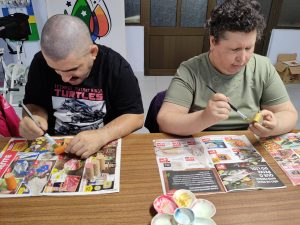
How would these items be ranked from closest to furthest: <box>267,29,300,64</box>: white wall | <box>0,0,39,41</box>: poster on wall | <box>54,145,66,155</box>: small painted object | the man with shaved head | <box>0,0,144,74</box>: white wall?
<box>54,145,66,155</box>: small painted object
the man with shaved head
<box>0,0,39,41</box>: poster on wall
<box>0,0,144,74</box>: white wall
<box>267,29,300,64</box>: white wall

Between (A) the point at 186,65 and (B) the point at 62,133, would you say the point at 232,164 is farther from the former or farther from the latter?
(B) the point at 62,133

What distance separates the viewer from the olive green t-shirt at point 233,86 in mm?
1246

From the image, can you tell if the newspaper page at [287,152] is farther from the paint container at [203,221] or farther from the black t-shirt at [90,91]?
the black t-shirt at [90,91]

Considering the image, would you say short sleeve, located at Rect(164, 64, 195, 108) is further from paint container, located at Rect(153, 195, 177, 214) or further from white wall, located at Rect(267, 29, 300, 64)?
white wall, located at Rect(267, 29, 300, 64)

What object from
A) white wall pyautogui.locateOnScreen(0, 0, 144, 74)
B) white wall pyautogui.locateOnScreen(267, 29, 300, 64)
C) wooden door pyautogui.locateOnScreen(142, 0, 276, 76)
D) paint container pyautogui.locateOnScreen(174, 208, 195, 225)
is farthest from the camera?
white wall pyautogui.locateOnScreen(267, 29, 300, 64)

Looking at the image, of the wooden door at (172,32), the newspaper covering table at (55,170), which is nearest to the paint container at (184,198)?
the newspaper covering table at (55,170)

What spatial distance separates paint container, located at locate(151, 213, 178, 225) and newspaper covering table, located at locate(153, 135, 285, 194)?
0.35 ft

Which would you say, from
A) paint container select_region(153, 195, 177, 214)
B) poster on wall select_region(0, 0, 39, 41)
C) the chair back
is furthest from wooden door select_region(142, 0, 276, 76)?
paint container select_region(153, 195, 177, 214)

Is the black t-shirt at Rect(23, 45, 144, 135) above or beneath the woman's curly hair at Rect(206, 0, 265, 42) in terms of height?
beneath

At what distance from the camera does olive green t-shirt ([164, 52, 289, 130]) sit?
1.25 meters

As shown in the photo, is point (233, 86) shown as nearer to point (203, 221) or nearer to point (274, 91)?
point (274, 91)

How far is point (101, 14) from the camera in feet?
11.1

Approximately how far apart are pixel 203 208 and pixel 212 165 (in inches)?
8.5

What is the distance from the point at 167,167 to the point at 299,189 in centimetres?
44
